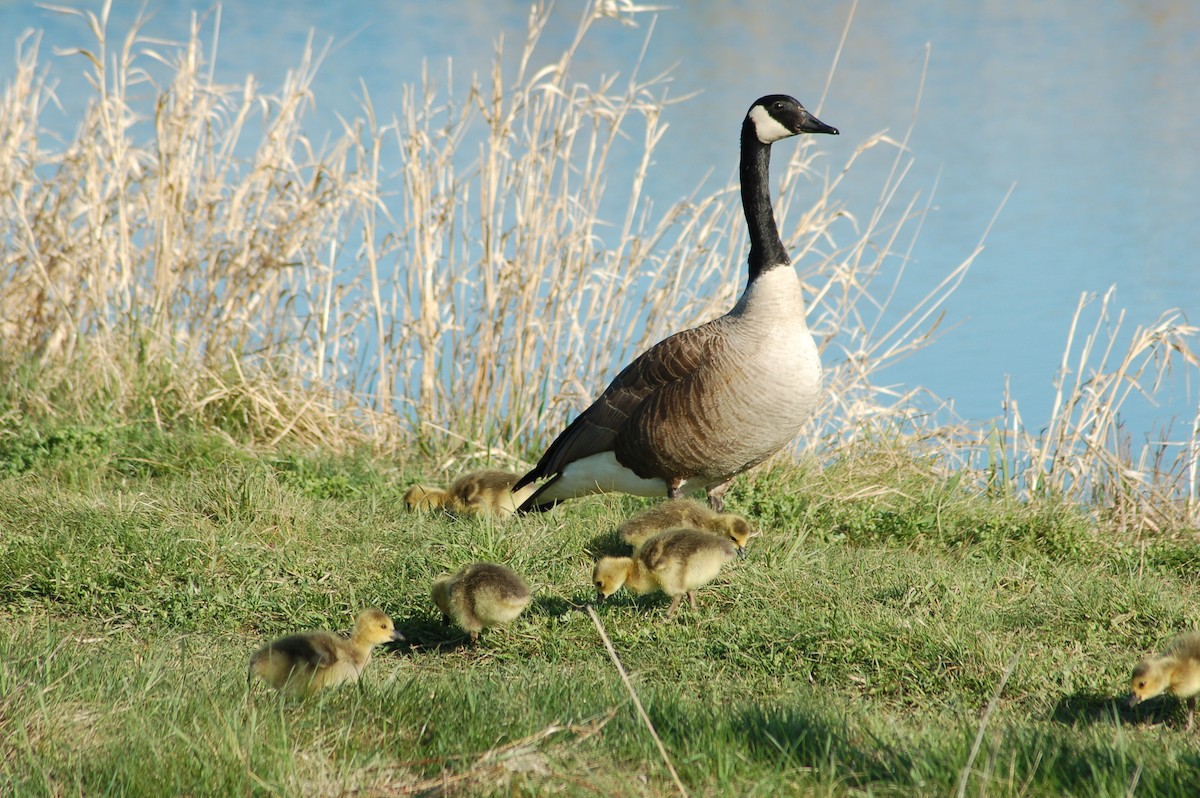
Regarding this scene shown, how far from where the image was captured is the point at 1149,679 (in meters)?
3.93

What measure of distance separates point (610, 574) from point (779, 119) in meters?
2.99

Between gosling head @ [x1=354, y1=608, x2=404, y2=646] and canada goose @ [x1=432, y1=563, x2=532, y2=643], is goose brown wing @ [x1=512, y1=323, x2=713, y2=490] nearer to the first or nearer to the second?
canada goose @ [x1=432, y1=563, x2=532, y2=643]

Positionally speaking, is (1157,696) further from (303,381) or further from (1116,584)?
(303,381)

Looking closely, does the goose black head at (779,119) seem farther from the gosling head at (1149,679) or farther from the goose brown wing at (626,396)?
the gosling head at (1149,679)

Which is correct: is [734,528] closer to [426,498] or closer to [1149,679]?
[426,498]

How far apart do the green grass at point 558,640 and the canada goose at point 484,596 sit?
0.23 meters

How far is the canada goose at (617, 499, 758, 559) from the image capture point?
5.49m

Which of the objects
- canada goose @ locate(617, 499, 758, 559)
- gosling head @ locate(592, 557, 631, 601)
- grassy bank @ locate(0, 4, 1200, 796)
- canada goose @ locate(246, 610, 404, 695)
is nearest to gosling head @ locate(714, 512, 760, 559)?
canada goose @ locate(617, 499, 758, 559)

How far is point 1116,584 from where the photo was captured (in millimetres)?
5391

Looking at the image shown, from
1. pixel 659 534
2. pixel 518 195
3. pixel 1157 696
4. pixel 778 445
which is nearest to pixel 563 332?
pixel 518 195

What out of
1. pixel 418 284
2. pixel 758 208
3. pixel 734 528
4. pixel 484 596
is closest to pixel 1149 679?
pixel 734 528

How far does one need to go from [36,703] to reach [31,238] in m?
5.66

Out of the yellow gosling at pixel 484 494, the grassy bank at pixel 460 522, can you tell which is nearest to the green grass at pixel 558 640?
the grassy bank at pixel 460 522

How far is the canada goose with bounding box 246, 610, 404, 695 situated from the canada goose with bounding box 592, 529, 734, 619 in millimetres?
1037
